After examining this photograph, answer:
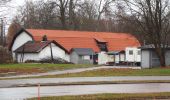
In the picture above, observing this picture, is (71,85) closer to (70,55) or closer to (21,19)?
(70,55)

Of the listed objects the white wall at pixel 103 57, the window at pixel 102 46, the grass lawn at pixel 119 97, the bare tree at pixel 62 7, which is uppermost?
the bare tree at pixel 62 7

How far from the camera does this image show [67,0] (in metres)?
89.9

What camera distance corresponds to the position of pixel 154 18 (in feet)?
181

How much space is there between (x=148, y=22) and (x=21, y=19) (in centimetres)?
5644

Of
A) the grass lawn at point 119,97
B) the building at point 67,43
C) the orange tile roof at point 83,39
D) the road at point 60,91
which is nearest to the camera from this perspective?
the grass lawn at point 119,97

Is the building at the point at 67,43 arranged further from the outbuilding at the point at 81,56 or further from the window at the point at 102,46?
the outbuilding at the point at 81,56

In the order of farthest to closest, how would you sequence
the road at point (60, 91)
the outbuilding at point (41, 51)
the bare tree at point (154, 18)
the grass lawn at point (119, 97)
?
the outbuilding at point (41, 51) → the bare tree at point (154, 18) → the road at point (60, 91) → the grass lawn at point (119, 97)

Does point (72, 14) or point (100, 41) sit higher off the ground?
point (72, 14)

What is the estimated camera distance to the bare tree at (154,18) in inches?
2142

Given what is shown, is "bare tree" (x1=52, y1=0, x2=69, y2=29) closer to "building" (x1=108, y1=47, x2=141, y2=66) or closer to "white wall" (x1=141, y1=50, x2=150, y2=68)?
"building" (x1=108, y1=47, x2=141, y2=66)

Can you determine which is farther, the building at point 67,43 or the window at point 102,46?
the window at point 102,46

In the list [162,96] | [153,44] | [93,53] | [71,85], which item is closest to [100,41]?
[93,53]

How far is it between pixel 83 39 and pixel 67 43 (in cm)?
497

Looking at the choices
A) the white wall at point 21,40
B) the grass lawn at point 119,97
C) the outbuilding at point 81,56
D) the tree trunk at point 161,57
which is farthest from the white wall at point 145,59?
the grass lawn at point 119,97
